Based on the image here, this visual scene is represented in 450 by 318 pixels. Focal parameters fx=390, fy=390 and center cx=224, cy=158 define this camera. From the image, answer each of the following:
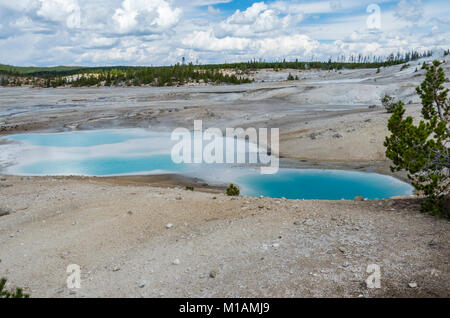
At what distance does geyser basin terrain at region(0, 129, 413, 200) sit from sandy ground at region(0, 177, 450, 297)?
4622 mm

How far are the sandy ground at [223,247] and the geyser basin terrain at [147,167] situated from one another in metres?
4.62

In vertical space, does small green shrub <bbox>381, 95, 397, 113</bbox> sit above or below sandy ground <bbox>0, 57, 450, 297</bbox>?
above

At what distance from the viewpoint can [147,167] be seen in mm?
16828

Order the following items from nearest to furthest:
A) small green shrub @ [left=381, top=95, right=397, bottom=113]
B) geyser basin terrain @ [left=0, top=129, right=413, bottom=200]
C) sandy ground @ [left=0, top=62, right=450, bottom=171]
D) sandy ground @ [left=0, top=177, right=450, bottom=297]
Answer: sandy ground @ [left=0, top=177, right=450, bottom=297] < geyser basin terrain @ [left=0, top=129, right=413, bottom=200] < sandy ground @ [left=0, top=62, right=450, bottom=171] < small green shrub @ [left=381, top=95, right=397, bottom=113]

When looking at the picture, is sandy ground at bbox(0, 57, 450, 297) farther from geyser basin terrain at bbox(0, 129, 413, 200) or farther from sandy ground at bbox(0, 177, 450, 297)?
geyser basin terrain at bbox(0, 129, 413, 200)

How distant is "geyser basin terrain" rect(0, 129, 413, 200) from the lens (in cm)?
1345

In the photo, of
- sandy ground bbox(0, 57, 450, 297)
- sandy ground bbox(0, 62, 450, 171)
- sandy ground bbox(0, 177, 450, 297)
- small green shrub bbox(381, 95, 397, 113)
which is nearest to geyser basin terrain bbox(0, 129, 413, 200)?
sandy ground bbox(0, 62, 450, 171)

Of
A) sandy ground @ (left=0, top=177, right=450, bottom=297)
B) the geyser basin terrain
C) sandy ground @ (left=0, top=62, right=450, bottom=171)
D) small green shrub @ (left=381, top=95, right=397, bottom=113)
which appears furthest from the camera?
small green shrub @ (left=381, top=95, right=397, bottom=113)

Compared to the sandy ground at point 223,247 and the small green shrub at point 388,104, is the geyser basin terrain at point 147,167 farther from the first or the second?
the small green shrub at point 388,104

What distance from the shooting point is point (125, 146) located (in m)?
21.1

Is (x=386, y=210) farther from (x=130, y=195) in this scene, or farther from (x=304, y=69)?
(x=304, y=69)

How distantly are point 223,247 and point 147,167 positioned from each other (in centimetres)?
1071

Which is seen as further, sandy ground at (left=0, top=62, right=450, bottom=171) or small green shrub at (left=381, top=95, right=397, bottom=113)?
small green shrub at (left=381, top=95, right=397, bottom=113)

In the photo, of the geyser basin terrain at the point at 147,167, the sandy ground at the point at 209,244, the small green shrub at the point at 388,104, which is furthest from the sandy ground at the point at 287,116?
the sandy ground at the point at 209,244
